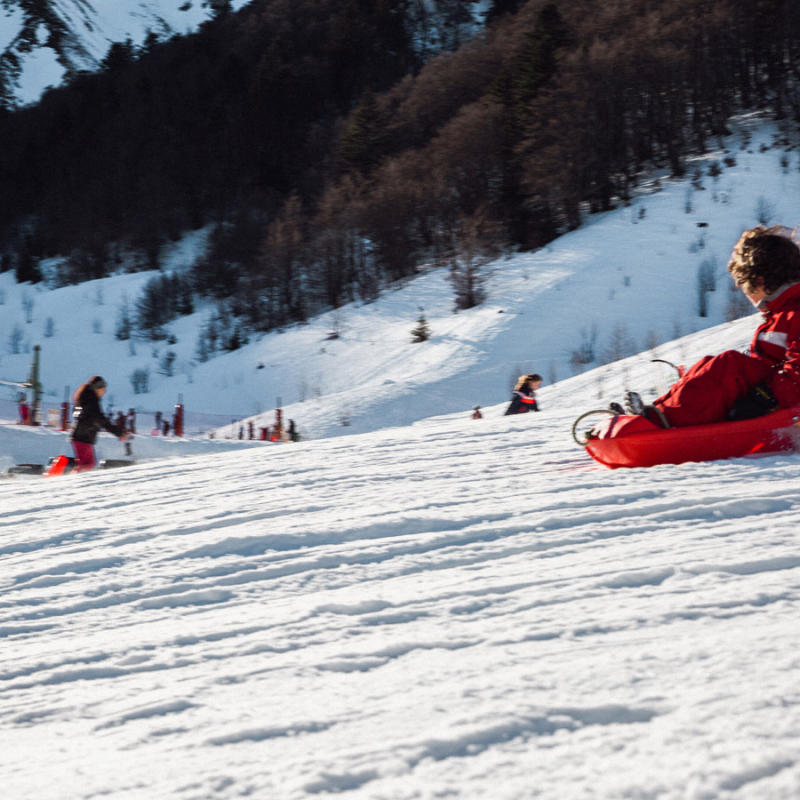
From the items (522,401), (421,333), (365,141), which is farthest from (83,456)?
(365,141)

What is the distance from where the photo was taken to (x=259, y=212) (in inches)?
1594

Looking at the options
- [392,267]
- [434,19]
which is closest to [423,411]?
[392,267]

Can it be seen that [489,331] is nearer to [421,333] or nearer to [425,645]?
[421,333]

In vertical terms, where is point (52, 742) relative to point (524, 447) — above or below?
below

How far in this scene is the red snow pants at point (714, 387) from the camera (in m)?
3.18

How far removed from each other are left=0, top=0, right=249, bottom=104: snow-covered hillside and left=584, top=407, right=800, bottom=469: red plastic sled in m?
71.3

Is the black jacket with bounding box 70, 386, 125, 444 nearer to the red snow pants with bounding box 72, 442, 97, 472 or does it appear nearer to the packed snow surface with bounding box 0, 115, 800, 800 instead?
the red snow pants with bounding box 72, 442, 97, 472

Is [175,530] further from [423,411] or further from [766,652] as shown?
[423,411]

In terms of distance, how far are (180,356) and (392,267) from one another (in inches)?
368

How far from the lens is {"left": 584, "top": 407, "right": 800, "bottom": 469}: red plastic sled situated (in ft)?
10.5

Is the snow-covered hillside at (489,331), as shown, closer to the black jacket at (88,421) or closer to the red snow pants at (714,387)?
the black jacket at (88,421)

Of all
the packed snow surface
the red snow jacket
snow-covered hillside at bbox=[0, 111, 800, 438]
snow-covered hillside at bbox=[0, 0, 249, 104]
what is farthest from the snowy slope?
snow-covered hillside at bbox=[0, 0, 249, 104]

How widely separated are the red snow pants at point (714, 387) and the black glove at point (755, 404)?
30mm

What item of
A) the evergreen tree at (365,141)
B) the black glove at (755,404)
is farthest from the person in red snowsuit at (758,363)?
the evergreen tree at (365,141)
